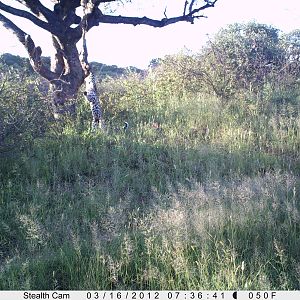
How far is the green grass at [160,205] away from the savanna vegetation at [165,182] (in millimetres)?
17

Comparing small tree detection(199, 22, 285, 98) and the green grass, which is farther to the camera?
small tree detection(199, 22, 285, 98)

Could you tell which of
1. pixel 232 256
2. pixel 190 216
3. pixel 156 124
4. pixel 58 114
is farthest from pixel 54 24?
pixel 232 256

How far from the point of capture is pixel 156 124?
25.0 ft

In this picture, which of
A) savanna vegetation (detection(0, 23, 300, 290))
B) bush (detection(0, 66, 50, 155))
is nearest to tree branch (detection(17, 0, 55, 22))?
savanna vegetation (detection(0, 23, 300, 290))

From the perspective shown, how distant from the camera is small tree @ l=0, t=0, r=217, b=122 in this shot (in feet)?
27.1

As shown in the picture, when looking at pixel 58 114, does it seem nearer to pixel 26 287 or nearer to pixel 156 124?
pixel 156 124

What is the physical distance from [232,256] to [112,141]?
12.6 feet

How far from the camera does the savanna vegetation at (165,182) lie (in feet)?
10.9

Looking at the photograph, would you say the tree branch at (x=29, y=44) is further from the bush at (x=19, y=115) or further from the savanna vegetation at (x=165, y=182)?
the bush at (x=19, y=115)

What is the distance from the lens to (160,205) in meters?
4.60

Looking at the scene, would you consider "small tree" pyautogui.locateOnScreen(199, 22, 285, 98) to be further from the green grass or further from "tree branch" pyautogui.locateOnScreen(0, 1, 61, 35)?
"tree branch" pyautogui.locateOnScreen(0, 1, 61, 35)

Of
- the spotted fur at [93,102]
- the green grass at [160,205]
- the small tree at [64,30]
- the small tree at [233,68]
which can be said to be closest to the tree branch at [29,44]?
the small tree at [64,30]

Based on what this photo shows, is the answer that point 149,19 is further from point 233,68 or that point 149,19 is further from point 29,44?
point 29,44

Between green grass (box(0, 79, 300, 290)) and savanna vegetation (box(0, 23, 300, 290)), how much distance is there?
0.02 meters
